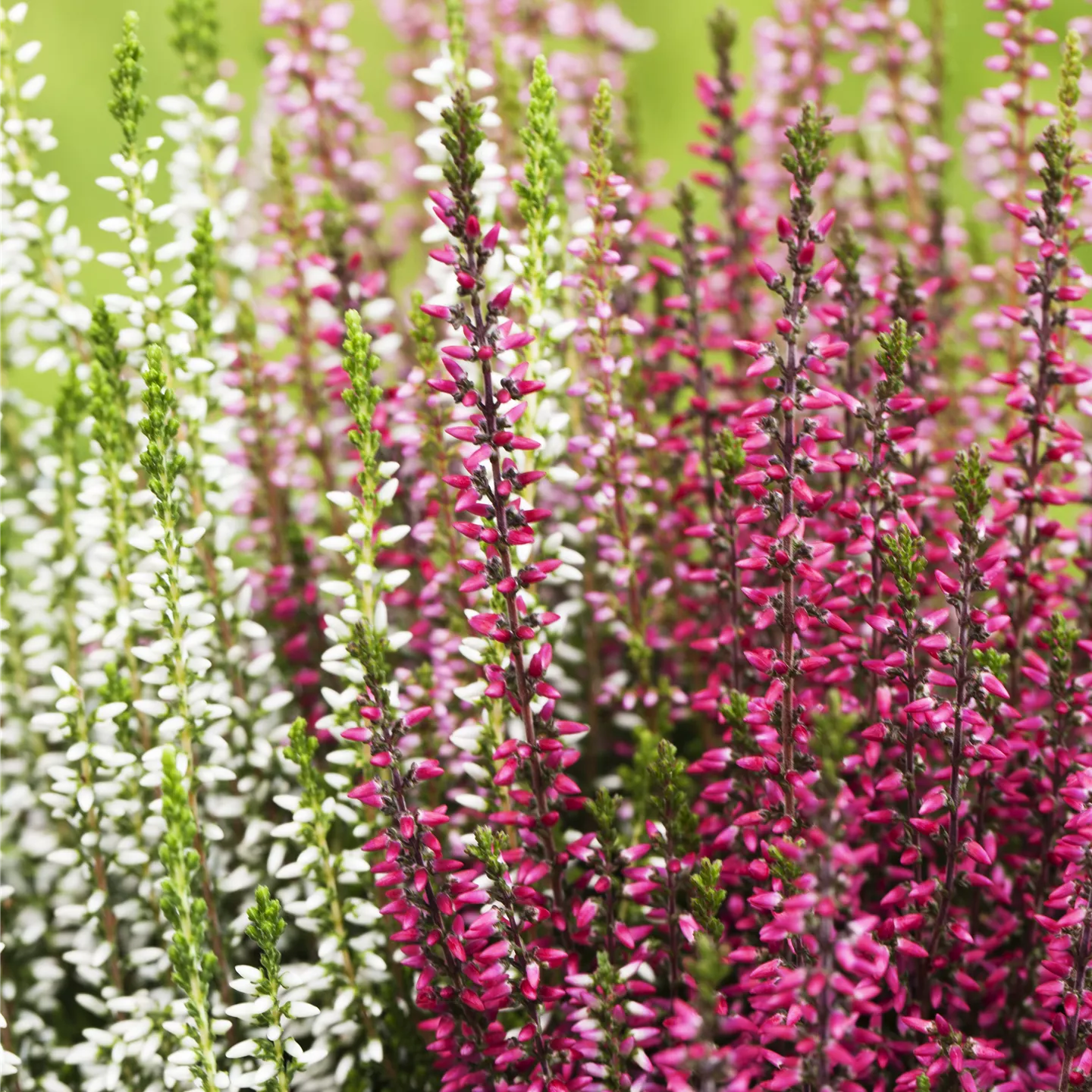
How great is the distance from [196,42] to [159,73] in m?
1.98

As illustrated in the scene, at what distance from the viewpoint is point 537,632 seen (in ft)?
3.89

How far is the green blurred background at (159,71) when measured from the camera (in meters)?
3.12

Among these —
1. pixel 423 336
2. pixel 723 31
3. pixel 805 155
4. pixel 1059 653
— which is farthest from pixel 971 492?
pixel 723 31

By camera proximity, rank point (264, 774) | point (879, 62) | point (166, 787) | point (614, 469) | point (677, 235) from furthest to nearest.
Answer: point (879, 62)
point (677, 235)
point (264, 774)
point (614, 469)
point (166, 787)

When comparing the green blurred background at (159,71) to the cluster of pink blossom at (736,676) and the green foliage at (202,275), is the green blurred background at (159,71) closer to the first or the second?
the cluster of pink blossom at (736,676)

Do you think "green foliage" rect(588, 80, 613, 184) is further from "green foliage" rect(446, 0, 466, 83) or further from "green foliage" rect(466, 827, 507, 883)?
"green foliage" rect(466, 827, 507, 883)

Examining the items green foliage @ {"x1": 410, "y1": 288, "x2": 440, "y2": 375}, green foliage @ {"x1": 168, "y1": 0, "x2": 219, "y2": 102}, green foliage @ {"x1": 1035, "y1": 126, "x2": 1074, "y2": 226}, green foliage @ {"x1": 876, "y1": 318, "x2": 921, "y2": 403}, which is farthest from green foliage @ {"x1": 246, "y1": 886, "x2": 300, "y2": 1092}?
green foliage @ {"x1": 168, "y1": 0, "x2": 219, "y2": 102}

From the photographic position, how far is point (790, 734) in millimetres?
1012

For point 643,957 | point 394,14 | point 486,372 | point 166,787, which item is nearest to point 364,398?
point 486,372

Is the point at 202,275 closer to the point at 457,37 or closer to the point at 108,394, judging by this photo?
the point at 108,394

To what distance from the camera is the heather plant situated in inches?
39.4

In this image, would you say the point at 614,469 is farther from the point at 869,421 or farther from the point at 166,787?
the point at 166,787

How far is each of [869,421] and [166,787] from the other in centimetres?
69

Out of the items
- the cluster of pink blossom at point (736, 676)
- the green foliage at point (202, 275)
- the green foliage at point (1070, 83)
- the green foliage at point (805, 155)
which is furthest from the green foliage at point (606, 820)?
the green foliage at point (1070, 83)
